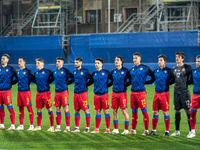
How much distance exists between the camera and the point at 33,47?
2792cm

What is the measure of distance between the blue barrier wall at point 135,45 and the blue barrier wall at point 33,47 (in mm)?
1369

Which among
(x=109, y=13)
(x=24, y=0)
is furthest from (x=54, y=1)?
(x=109, y=13)

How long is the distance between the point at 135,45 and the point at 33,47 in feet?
28.3

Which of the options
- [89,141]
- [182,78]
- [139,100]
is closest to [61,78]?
[89,141]

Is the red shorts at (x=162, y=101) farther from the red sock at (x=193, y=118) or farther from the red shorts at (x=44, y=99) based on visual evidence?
the red shorts at (x=44, y=99)

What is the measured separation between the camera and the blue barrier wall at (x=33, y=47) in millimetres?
27656

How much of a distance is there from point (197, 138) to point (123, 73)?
2352 millimetres

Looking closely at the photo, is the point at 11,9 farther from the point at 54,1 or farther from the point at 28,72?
the point at 28,72

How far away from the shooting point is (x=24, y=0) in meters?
30.3

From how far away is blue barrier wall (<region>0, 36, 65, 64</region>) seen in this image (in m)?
27.7

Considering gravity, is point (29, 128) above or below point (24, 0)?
below

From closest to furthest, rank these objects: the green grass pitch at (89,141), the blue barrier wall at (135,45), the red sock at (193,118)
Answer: the green grass pitch at (89,141)
the red sock at (193,118)
the blue barrier wall at (135,45)

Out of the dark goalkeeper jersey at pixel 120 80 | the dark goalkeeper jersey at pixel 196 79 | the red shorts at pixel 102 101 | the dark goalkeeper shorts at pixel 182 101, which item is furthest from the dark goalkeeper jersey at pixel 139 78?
the dark goalkeeper jersey at pixel 196 79

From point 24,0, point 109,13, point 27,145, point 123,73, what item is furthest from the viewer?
point 24,0
